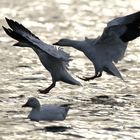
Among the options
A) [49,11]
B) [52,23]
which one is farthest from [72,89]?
[49,11]

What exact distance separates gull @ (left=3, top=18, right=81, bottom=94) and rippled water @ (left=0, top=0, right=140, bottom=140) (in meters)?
0.69

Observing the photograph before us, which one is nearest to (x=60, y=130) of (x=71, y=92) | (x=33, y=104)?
(x=33, y=104)

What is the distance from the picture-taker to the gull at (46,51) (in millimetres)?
18578

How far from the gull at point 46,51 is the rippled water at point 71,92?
0.69 meters

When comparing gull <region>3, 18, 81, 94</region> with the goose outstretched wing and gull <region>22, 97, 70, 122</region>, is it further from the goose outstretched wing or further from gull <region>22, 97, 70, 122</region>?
gull <region>22, 97, 70, 122</region>

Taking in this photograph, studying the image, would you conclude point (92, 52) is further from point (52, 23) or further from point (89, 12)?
point (89, 12)

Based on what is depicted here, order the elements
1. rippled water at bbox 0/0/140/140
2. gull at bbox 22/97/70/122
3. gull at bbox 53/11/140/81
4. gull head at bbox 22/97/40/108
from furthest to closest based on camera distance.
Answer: gull at bbox 53/11/140/81, gull head at bbox 22/97/40/108, gull at bbox 22/97/70/122, rippled water at bbox 0/0/140/140

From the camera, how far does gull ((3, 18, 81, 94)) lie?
18.6 metres

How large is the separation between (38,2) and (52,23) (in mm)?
6208

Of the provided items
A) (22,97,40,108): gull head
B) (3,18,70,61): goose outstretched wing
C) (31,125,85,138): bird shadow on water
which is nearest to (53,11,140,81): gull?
(3,18,70,61): goose outstretched wing

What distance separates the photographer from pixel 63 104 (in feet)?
64.5

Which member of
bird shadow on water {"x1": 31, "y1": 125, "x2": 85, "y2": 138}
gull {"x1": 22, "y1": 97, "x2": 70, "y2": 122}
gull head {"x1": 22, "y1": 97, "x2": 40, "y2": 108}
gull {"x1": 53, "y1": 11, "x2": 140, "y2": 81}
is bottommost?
bird shadow on water {"x1": 31, "y1": 125, "x2": 85, "y2": 138}

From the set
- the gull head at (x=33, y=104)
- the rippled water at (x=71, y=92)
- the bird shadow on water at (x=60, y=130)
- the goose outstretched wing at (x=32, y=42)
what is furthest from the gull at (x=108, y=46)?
the bird shadow on water at (x=60, y=130)

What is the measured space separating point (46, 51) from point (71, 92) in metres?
3.18
